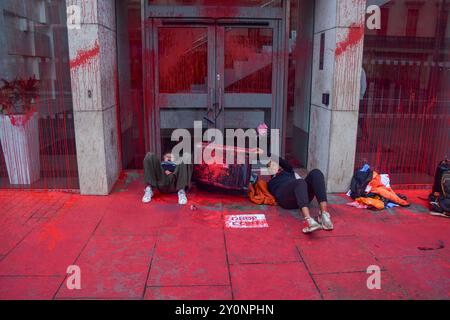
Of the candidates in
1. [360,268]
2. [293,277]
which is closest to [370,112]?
[360,268]

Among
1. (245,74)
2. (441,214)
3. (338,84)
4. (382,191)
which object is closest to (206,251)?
(382,191)

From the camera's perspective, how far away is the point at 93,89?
233 inches

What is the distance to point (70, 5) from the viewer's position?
5676 millimetres

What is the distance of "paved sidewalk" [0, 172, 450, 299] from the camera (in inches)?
149

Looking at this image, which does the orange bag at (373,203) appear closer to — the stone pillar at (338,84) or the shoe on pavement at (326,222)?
the stone pillar at (338,84)

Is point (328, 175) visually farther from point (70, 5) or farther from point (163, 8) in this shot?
point (70, 5)

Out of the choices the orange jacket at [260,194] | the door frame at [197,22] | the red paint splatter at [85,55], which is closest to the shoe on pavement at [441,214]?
the orange jacket at [260,194]

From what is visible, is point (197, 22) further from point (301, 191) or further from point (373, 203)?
point (373, 203)

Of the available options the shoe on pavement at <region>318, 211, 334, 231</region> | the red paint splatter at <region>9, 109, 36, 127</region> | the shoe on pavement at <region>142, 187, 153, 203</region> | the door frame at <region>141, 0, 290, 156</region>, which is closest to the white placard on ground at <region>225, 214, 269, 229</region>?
the shoe on pavement at <region>318, 211, 334, 231</region>

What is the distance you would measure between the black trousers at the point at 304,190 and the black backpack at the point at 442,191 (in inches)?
67.6

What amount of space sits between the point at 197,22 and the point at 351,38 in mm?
2535

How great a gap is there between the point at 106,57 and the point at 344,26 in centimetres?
Result: 359

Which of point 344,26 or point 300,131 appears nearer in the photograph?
point 344,26
